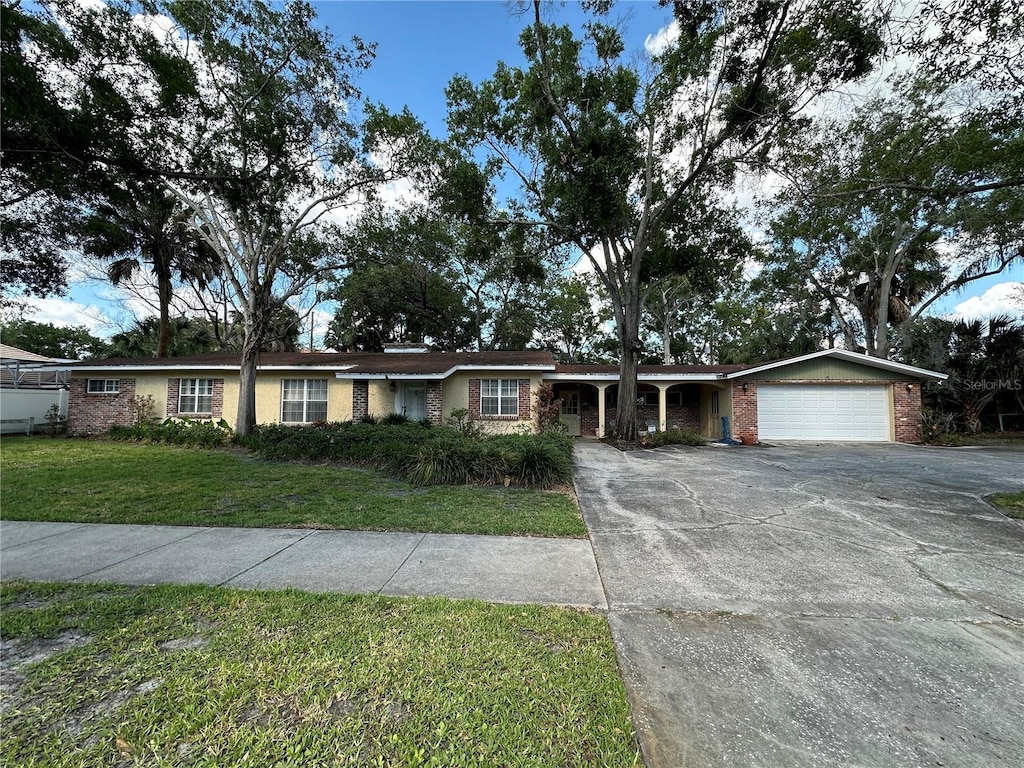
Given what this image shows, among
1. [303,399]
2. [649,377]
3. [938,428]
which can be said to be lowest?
[938,428]

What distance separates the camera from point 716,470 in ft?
28.7

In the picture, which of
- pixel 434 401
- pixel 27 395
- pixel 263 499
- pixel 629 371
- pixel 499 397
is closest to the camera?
pixel 263 499

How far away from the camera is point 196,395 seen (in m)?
14.4

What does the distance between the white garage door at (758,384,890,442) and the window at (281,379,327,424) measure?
50.9 feet

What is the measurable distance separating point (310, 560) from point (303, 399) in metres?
11.9

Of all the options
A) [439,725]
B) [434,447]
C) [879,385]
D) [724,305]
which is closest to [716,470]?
[434,447]

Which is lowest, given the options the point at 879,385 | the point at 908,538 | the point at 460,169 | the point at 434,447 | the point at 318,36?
the point at 908,538

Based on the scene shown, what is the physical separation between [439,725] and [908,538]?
5489 millimetres

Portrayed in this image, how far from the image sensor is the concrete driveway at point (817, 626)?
6.22 ft

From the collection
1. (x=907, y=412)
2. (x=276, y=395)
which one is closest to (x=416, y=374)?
(x=276, y=395)

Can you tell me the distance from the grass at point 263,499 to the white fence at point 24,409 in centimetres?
942

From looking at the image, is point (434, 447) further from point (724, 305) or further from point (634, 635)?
point (724, 305)

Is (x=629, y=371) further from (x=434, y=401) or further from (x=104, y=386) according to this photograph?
(x=104, y=386)

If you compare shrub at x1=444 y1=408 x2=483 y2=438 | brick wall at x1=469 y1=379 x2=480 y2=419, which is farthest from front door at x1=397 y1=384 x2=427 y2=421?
brick wall at x1=469 y1=379 x2=480 y2=419
